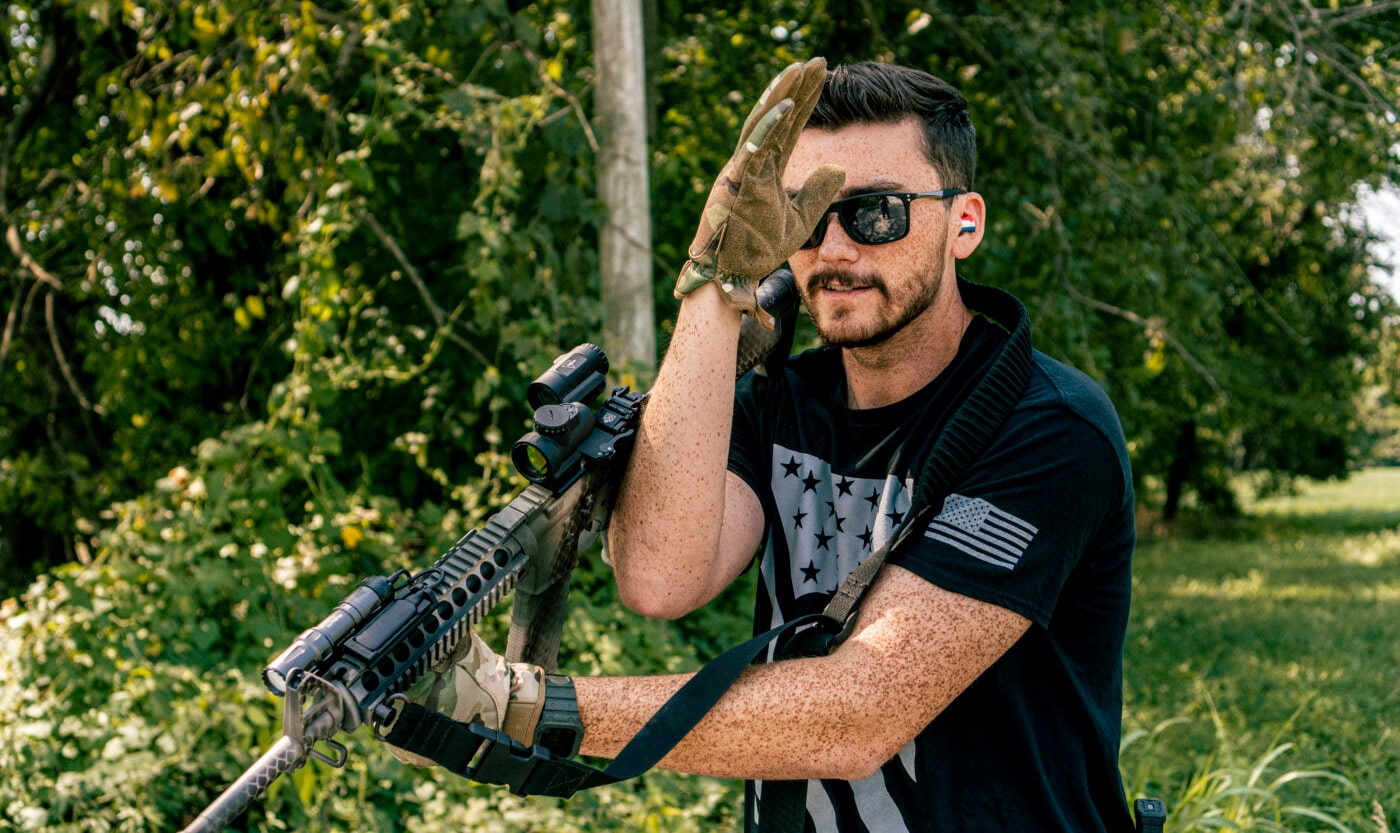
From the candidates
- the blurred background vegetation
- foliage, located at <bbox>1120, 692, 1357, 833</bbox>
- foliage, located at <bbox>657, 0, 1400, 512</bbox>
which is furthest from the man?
foliage, located at <bbox>657, 0, 1400, 512</bbox>

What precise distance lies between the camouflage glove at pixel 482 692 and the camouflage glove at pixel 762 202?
0.62m

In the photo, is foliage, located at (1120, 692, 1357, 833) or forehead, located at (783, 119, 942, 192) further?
foliage, located at (1120, 692, 1357, 833)

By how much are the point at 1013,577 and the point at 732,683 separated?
40 centimetres

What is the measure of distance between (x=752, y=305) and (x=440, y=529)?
118 inches

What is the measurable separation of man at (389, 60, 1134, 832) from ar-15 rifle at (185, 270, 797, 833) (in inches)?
2.8

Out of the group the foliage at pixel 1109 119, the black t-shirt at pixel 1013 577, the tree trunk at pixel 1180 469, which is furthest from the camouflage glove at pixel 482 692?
the tree trunk at pixel 1180 469

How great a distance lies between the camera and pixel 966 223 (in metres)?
1.97

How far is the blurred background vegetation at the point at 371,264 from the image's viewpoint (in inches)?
161

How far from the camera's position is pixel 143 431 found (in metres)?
6.60

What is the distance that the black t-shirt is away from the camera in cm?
156

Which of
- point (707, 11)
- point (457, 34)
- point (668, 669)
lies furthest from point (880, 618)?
point (707, 11)

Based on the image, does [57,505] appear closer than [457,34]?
No

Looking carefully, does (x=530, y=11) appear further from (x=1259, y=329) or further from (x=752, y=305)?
(x=1259, y=329)

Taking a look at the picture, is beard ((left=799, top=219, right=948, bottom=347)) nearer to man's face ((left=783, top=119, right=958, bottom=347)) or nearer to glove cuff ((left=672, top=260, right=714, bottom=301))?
man's face ((left=783, top=119, right=958, bottom=347))
